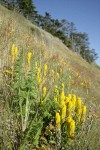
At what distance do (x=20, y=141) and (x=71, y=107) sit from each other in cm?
88

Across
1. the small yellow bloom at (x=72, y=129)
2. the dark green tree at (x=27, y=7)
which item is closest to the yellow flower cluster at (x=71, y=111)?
the small yellow bloom at (x=72, y=129)

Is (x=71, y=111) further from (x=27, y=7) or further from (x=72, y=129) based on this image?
(x=27, y=7)

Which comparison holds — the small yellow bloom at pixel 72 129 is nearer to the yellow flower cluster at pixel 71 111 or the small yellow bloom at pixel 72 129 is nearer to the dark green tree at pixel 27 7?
the yellow flower cluster at pixel 71 111

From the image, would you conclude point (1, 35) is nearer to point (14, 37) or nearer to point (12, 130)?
point (14, 37)

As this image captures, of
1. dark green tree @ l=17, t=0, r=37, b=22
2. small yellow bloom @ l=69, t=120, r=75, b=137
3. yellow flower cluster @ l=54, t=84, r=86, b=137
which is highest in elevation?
dark green tree @ l=17, t=0, r=37, b=22

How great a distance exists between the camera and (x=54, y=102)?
12.5 ft

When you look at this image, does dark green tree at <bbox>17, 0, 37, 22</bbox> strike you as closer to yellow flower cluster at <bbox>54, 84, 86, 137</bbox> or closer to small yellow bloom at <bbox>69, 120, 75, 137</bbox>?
yellow flower cluster at <bbox>54, 84, 86, 137</bbox>

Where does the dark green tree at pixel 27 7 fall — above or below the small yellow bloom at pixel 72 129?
above

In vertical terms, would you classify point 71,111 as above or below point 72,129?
above

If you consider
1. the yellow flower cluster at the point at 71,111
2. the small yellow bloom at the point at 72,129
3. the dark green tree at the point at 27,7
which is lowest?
the small yellow bloom at the point at 72,129

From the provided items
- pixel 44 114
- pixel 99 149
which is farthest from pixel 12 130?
pixel 99 149

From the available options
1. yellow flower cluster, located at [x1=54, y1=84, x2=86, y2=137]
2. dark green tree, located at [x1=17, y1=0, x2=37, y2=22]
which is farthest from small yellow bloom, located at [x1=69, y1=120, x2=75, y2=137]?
dark green tree, located at [x1=17, y1=0, x2=37, y2=22]

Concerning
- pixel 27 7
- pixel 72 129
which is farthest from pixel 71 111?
pixel 27 7

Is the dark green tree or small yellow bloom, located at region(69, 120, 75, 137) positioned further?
the dark green tree
